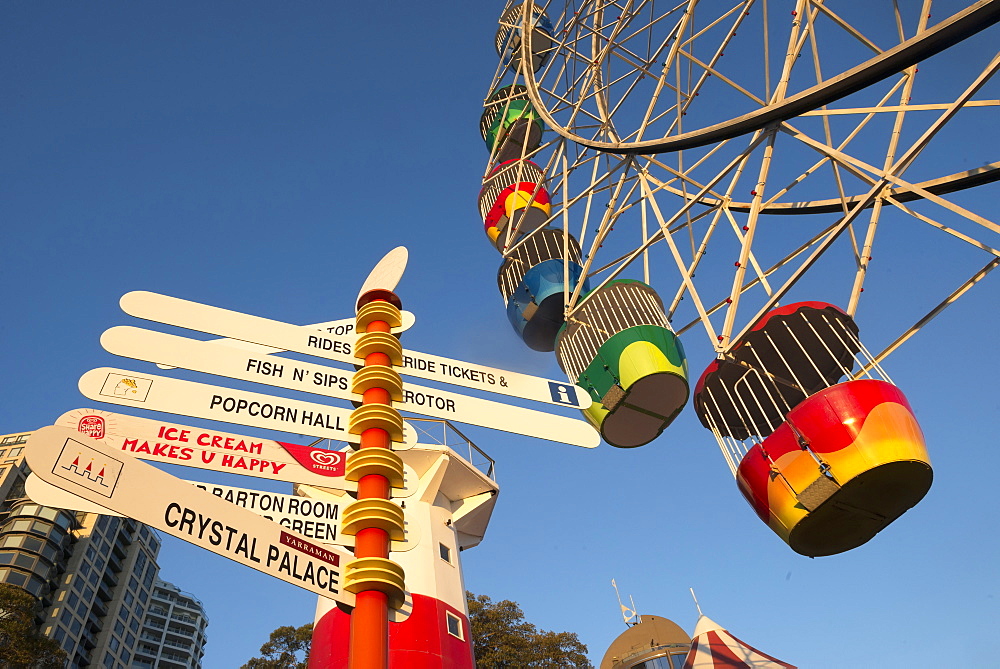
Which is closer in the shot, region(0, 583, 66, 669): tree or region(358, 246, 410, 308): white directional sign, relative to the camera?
region(358, 246, 410, 308): white directional sign

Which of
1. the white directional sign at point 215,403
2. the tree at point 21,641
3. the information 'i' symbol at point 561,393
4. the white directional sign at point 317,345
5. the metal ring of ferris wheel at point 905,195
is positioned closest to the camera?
the white directional sign at point 215,403

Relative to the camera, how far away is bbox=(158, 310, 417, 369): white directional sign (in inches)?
278

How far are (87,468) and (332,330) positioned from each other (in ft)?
10.2

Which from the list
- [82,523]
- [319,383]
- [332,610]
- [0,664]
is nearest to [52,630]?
[82,523]

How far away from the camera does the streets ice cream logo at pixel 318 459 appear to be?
20.4 ft

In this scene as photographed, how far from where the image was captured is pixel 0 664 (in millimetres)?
28297

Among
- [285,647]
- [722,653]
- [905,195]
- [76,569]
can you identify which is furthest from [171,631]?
[905,195]

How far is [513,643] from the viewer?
33.9 m

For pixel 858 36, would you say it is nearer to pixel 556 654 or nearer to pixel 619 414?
pixel 619 414

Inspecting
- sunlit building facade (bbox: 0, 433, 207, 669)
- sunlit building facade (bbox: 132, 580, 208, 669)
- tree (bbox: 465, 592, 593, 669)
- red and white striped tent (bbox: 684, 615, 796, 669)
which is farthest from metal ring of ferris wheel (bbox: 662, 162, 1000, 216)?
sunlit building facade (bbox: 132, 580, 208, 669)

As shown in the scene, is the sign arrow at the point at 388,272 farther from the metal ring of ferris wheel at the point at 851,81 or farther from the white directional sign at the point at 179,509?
the metal ring of ferris wheel at the point at 851,81

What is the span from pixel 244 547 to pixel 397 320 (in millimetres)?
2520

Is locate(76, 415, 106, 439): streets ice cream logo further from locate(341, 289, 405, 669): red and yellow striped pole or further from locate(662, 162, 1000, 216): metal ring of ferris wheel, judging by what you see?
locate(662, 162, 1000, 216): metal ring of ferris wheel

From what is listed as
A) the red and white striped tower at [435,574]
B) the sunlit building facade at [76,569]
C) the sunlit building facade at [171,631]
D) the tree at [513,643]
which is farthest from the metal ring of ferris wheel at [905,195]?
the sunlit building facade at [171,631]
